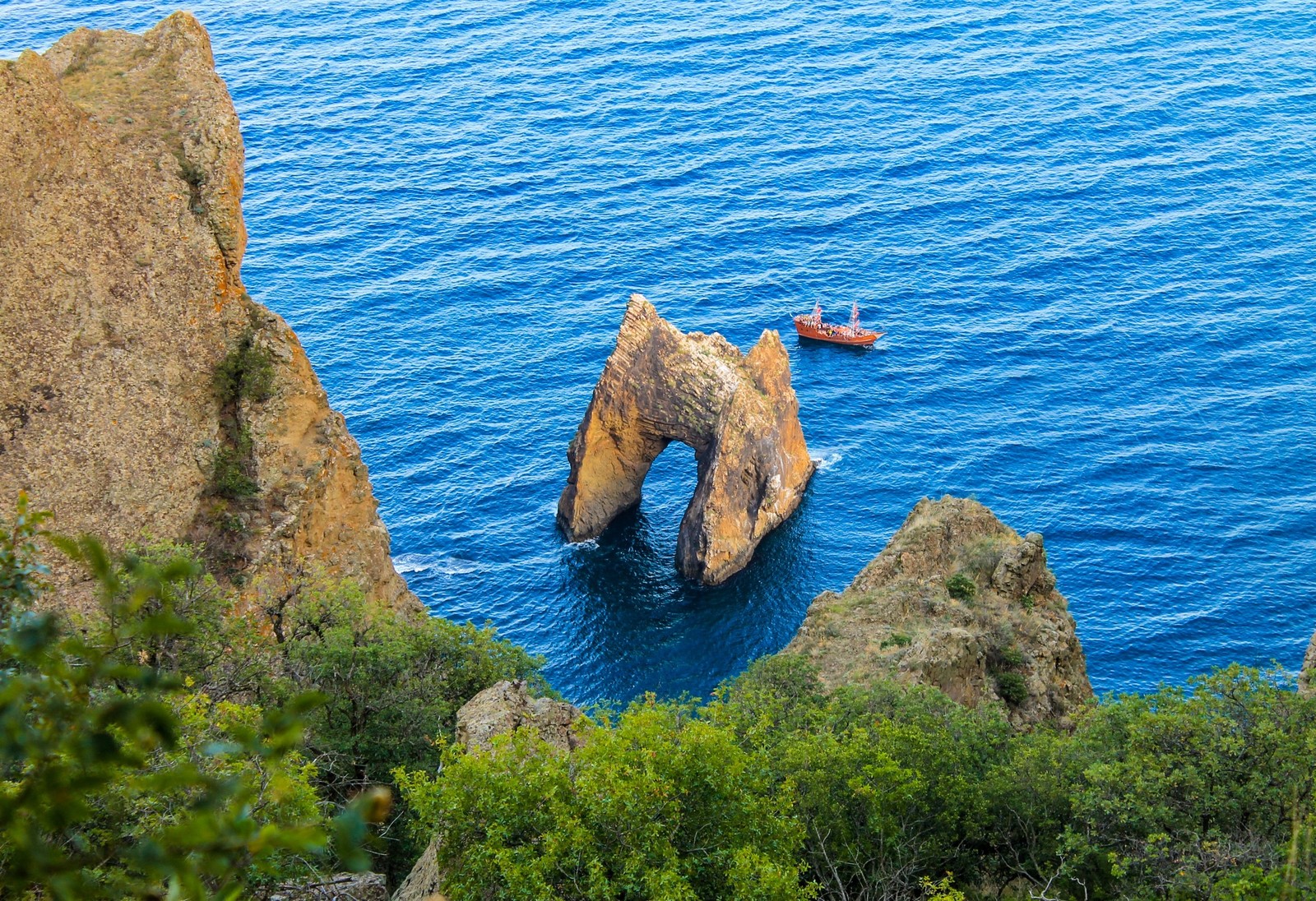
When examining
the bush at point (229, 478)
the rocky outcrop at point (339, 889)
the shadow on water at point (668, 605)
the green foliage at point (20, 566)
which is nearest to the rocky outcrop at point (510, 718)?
the rocky outcrop at point (339, 889)

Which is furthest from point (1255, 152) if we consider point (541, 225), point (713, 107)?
point (541, 225)

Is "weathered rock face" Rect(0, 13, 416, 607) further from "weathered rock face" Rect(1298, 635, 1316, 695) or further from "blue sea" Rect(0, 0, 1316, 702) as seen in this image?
"weathered rock face" Rect(1298, 635, 1316, 695)

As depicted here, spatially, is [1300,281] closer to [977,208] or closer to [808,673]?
[977,208]

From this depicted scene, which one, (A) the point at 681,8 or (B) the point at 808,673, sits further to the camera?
(A) the point at 681,8

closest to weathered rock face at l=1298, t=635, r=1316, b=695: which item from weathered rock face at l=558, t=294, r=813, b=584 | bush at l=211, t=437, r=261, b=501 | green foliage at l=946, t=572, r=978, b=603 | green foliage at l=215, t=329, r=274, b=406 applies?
green foliage at l=946, t=572, r=978, b=603

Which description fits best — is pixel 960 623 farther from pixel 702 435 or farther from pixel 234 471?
pixel 702 435

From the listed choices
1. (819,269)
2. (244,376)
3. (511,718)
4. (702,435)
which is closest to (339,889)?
(511,718)
